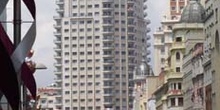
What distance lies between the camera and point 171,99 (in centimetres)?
13988

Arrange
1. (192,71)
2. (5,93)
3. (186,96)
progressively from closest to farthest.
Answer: (5,93) → (192,71) → (186,96)

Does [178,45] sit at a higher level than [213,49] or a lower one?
lower

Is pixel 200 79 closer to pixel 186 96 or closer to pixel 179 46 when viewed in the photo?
pixel 186 96

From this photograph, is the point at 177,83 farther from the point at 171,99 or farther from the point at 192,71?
the point at 192,71

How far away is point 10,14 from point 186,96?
2967 inches

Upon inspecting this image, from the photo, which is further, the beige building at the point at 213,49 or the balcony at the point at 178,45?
the balcony at the point at 178,45

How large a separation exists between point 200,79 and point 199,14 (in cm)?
1976

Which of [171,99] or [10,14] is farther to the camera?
[171,99]

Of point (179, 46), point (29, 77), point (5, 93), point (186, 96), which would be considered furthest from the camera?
point (179, 46)

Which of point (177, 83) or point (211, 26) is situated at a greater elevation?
point (211, 26)

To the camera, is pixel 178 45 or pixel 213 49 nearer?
pixel 213 49

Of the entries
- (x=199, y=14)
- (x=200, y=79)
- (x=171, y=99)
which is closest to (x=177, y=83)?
(x=171, y=99)

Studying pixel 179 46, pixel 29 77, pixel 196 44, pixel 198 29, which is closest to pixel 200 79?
pixel 196 44

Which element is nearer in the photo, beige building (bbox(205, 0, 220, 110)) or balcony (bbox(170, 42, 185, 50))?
beige building (bbox(205, 0, 220, 110))
